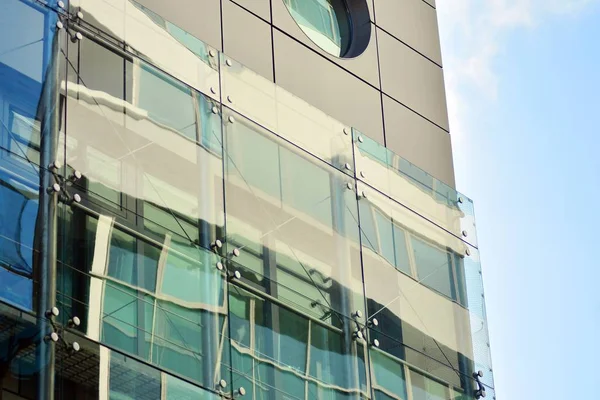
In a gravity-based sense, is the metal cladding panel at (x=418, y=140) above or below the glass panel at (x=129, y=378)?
above

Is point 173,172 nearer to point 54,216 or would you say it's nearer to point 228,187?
point 228,187

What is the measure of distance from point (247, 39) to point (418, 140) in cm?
346

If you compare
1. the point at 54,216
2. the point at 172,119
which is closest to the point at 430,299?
the point at 172,119

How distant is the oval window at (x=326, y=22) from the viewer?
1720 cm

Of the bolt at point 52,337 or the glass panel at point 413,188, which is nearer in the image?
the bolt at point 52,337

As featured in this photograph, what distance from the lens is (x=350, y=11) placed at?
1836 centimetres

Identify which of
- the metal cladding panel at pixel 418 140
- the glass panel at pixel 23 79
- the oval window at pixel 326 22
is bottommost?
the glass panel at pixel 23 79

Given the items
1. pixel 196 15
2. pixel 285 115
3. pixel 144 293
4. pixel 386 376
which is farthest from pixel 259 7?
pixel 144 293

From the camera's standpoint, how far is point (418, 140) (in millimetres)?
→ 18047

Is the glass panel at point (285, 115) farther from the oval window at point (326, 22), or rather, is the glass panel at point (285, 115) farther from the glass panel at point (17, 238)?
the glass panel at point (17, 238)

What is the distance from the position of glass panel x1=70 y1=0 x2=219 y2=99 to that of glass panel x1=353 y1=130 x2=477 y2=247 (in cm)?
238

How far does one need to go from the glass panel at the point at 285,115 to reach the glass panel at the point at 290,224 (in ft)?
0.53

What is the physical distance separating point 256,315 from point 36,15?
3.51 m

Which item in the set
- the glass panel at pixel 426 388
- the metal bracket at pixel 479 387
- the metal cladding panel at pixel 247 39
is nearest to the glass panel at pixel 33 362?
the glass panel at pixel 426 388
